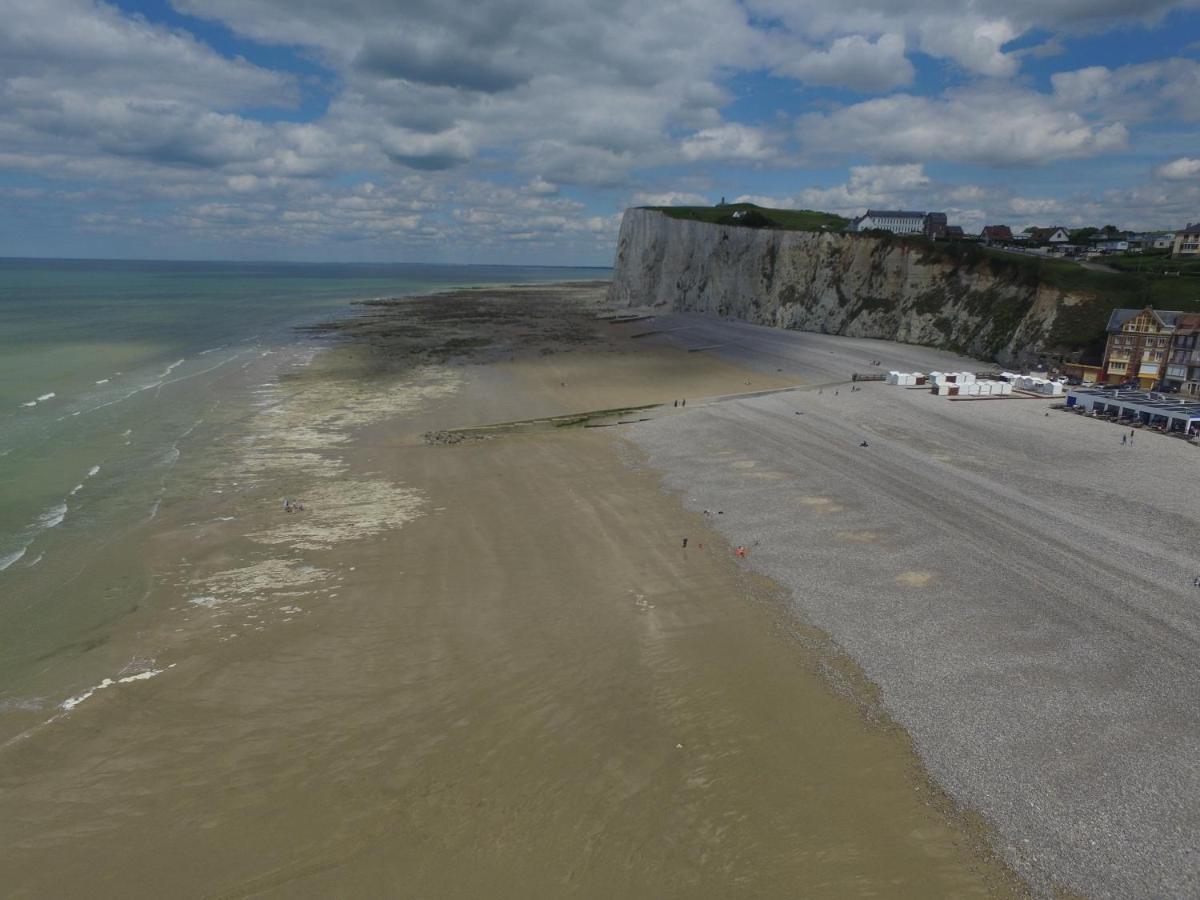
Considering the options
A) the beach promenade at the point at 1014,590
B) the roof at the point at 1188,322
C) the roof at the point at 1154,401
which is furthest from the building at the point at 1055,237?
the beach promenade at the point at 1014,590

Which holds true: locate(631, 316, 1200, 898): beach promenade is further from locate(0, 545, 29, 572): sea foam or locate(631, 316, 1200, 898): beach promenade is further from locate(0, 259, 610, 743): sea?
locate(0, 545, 29, 572): sea foam

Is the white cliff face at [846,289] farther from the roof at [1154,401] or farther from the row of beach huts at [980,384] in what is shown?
the roof at [1154,401]

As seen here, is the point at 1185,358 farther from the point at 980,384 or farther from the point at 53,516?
the point at 53,516

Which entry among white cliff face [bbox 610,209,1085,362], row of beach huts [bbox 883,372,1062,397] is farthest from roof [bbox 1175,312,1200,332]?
white cliff face [bbox 610,209,1085,362]

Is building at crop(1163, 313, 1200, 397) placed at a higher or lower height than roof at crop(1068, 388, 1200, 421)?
higher

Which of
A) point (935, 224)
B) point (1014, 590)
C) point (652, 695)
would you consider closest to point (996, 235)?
point (935, 224)
